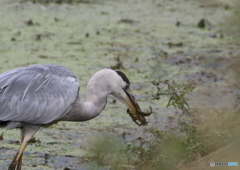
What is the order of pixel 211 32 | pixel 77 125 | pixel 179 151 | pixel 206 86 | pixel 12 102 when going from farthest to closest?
1. pixel 211 32
2. pixel 206 86
3. pixel 77 125
4. pixel 12 102
5. pixel 179 151

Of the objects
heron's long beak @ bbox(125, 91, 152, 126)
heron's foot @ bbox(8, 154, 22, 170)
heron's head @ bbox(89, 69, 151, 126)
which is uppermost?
heron's head @ bbox(89, 69, 151, 126)

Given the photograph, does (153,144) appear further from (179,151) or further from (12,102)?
(12,102)

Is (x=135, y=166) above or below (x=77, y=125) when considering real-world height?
below

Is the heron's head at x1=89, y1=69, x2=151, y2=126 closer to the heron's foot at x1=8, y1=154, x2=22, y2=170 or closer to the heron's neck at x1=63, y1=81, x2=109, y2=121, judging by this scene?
the heron's neck at x1=63, y1=81, x2=109, y2=121

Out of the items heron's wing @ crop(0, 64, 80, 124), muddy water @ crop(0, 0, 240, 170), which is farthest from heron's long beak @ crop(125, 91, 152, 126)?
muddy water @ crop(0, 0, 240, 170)

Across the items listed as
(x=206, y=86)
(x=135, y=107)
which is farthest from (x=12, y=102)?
(x=206, y=86)

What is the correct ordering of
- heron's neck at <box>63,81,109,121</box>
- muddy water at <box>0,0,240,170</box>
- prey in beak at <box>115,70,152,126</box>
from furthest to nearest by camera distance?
muddy water at <box>0,0,240,170</box>
prey in beak at <box>115,70,152,126</box>
heron's neck at <box>63,81,109,121</box>

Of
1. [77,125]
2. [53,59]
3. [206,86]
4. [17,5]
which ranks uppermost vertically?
[17,5]

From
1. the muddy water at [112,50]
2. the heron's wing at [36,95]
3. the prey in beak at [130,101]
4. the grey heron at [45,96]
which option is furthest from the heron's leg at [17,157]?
the prey in beak at [130,101]

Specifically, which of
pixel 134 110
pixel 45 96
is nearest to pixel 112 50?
pixel 134 110

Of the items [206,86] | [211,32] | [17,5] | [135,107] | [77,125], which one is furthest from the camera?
[17,5]

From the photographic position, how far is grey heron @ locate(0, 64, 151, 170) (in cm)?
530

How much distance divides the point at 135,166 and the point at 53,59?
467 cm

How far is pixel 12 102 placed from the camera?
5316 mm
